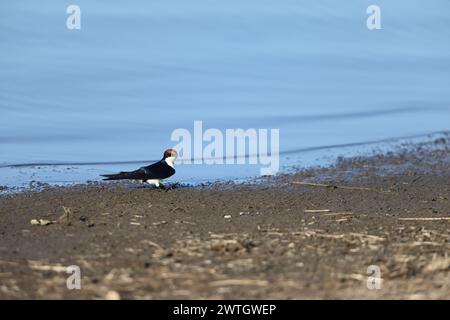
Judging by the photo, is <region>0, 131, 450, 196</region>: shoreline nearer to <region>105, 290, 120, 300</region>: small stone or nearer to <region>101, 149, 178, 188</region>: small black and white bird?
<region>101, 149, 178, 188</region>: small black and white bird

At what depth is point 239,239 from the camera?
5.59 metres

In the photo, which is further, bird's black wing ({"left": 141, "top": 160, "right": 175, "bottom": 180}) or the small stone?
bird's black wing ({"left": 141, "top": 160, "right": 175, "bottom": 180})

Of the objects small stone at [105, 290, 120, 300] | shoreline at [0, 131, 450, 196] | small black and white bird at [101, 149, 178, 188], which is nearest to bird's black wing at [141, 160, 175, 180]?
small black and white bird at [101, 149, 178, 188]

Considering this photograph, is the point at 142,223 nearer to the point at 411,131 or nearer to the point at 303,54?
the point at 411,131

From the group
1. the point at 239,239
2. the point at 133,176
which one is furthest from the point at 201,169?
the point at 239,239

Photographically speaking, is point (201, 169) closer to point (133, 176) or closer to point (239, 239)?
point (133, 176)

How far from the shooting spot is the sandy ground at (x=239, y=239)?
4.63m

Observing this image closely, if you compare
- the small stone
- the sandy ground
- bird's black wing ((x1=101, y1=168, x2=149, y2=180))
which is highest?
bird's black wing ((x1=101, y1=168, x2=149, y2=180))

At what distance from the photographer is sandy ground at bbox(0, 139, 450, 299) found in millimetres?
4629

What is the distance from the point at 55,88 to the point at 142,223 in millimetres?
5874

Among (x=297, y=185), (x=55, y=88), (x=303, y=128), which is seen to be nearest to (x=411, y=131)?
(x=303, y=128)

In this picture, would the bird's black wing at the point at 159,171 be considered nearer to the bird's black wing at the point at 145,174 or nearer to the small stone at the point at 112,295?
the bird's black wing at the point at 145,174

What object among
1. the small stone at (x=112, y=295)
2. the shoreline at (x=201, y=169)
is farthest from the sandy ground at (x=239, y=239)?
the shoreline at (x=201, y=169)
